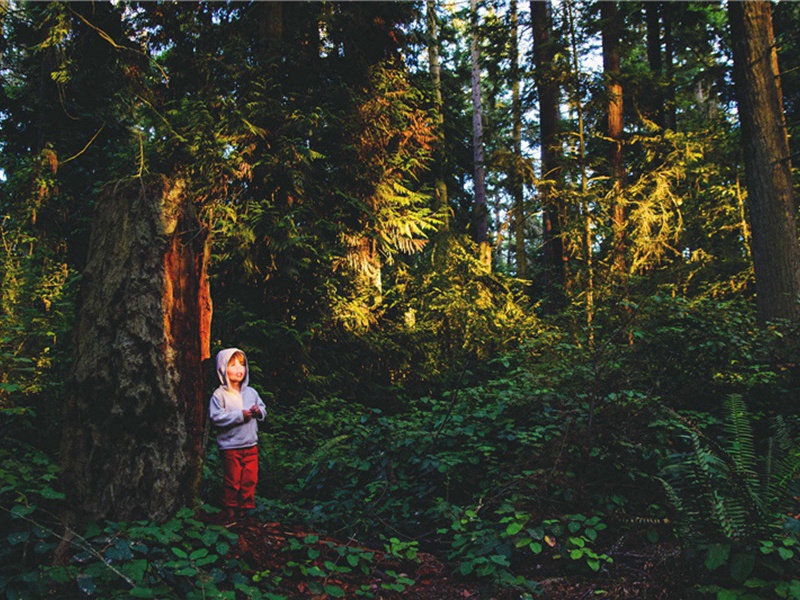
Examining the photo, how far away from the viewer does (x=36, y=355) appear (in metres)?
8.25

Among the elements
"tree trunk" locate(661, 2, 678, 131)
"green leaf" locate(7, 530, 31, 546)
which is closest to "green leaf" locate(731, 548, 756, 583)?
"green leaf" locate(7, 530, 31, 546)

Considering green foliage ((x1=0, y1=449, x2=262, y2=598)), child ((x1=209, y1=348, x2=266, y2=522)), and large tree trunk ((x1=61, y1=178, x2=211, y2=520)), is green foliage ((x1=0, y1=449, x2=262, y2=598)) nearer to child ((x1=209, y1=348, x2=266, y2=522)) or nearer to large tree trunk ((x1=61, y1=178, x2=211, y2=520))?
large tree trunk ((x1=61, y1=178, x2=211, y2=520))

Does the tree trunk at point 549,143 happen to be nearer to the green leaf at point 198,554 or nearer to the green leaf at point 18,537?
the green leaf at point 198,554

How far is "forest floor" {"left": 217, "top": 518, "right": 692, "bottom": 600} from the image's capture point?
144 inches

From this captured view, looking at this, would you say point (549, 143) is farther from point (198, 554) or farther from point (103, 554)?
point (103, 554)

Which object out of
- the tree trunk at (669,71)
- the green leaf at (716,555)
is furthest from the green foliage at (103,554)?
the tree trunk at (669,71)

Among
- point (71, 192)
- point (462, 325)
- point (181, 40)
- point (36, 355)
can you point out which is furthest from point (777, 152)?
point (71, 192)

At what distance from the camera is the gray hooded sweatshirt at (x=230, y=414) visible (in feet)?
16.1

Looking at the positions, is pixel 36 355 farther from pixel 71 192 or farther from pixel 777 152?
pixel 777 152

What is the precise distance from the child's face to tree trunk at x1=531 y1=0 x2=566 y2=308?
327 inches

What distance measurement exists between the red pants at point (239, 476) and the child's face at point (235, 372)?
68 centimetres

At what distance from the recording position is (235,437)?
4.96m

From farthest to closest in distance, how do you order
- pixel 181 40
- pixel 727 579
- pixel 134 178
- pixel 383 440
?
1. pixel 181 40
2. pixel 383 440
3. pixel 134 178
4. pixel 727 579

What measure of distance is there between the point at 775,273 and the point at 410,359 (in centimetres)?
625
